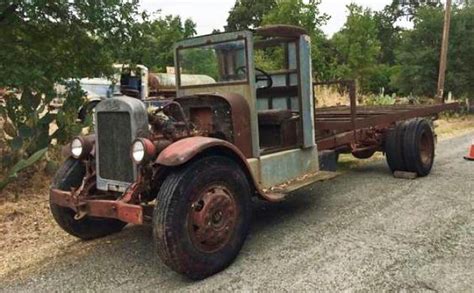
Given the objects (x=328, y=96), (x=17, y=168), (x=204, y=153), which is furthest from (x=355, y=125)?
(x=328, y=96)

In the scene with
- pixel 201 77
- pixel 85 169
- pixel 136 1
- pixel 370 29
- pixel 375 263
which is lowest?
pixel 375 263

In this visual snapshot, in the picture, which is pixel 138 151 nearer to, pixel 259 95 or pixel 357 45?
pixel 259 95

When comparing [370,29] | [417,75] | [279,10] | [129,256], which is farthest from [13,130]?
[370,29]

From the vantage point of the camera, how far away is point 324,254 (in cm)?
434

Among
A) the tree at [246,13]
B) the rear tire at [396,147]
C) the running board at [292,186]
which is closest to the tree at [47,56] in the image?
the running board at [292,186]

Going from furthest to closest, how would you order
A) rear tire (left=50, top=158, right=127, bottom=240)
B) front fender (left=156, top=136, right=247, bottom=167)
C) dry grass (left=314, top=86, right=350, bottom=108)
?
dry grass (left=314, top=86, right=350, bottom=108), rear tire (left=50, top=158, right=127, bottom=240), front fender (left=156, top=136, right=247, bottom=167)

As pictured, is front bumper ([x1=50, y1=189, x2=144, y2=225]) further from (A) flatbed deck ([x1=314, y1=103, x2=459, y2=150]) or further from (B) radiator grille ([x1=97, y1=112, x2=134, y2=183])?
(A) flatbed deck ([x1=314, y1=103, x2=459, y2=150])

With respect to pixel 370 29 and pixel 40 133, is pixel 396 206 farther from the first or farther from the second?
pixel 370 29

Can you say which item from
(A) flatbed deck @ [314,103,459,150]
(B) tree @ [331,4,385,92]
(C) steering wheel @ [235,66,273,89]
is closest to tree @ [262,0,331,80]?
(B) tree @ [331,4,385,92]

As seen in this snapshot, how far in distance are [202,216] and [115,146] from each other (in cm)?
104

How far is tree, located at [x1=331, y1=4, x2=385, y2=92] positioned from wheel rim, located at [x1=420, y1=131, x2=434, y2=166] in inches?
595

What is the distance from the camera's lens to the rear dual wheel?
722 centimetres

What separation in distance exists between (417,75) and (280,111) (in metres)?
15.7

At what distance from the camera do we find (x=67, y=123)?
7809 mm
